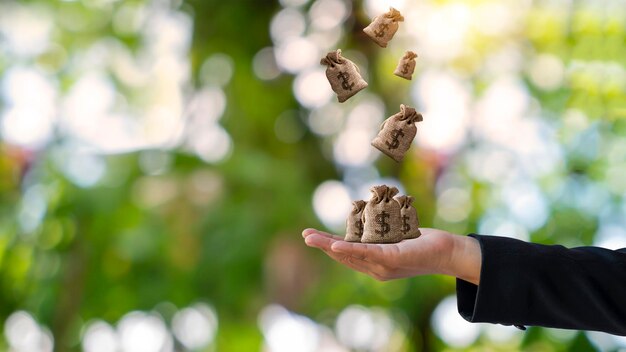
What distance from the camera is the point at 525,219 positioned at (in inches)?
101

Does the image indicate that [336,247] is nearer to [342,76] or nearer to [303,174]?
[342,76]

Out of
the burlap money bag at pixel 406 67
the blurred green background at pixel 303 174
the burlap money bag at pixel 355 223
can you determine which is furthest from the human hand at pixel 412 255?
the blurred green background at pixel 303 174

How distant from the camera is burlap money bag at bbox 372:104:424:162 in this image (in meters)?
1.22

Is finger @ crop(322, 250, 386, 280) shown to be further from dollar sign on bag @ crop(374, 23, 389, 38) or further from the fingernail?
dollar sign on bag @ crop(374, 23, 389, 38)

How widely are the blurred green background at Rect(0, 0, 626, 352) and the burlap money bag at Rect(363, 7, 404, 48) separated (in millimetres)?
1205

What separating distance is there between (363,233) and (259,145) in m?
1.48

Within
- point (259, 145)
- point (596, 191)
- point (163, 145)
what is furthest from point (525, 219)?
point (163, 145)

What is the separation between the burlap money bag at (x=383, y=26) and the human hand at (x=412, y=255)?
0.29 m

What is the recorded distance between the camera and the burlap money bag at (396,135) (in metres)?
1.22

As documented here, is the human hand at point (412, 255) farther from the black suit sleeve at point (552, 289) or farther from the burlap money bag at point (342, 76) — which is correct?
the burlap money bag at point (342, 76)

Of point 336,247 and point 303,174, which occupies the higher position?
point 303,174

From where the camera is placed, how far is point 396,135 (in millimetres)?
1221

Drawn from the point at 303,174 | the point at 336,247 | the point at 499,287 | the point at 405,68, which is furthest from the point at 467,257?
the point at 303,174

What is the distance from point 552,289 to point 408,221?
19 cm
